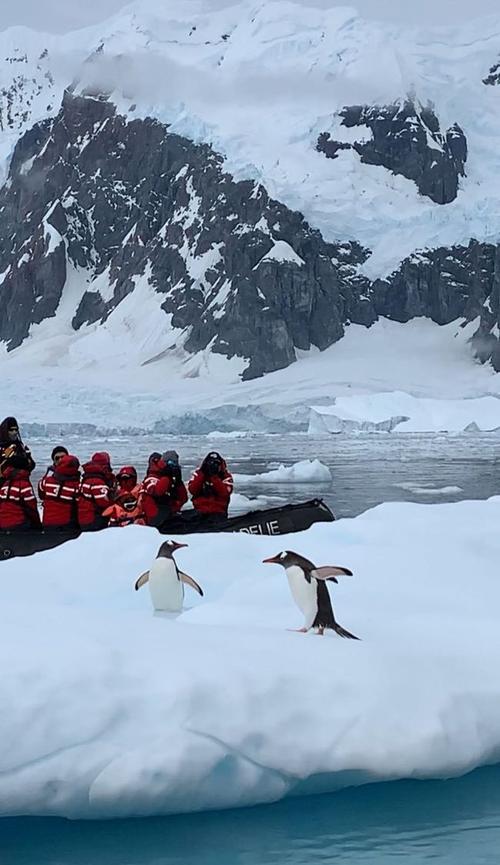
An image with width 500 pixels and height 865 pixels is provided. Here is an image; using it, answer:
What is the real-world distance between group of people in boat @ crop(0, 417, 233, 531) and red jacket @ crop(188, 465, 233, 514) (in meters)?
0.01

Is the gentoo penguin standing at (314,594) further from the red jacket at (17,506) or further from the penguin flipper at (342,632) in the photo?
the red jacket at (17,506)

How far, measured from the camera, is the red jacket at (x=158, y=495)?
1035 cm

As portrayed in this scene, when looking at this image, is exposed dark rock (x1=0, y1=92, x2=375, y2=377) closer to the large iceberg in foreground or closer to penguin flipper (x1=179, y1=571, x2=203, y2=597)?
penguin flipper (x1=179, y1=571, x2=203, y2=597)

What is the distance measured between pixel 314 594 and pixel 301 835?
59.8 inches

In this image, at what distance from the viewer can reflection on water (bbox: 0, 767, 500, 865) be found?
4000mm

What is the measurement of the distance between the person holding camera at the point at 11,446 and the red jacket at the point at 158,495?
1253 mm

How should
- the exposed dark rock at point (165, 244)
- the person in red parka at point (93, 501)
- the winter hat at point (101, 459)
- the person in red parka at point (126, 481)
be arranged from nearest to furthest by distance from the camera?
the winter hat at point (101, 459)
the person in red parka at point (93, 501)
the person in red parka at point (126, 481)
the exposed dark rock at point (165, 244)

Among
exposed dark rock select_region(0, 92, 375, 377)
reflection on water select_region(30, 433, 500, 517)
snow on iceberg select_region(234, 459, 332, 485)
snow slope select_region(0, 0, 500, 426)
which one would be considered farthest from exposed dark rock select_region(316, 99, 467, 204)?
snow on iceberg select_region(234, 459, 332, 485)

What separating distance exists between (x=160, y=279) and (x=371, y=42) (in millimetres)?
32459

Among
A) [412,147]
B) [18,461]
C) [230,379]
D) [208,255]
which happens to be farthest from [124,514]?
[412,147]

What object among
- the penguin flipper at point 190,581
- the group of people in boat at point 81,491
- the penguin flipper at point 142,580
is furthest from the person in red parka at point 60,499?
the penguin flipper at point 190,581

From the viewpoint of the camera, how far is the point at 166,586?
6.58 m

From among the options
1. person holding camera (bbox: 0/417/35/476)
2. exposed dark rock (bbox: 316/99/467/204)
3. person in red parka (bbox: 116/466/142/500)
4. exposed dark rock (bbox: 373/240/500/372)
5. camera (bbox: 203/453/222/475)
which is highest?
exposed dark rock (bbox: 316/99/467/204)

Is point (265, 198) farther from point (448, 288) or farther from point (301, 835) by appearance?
point (301, 835)
